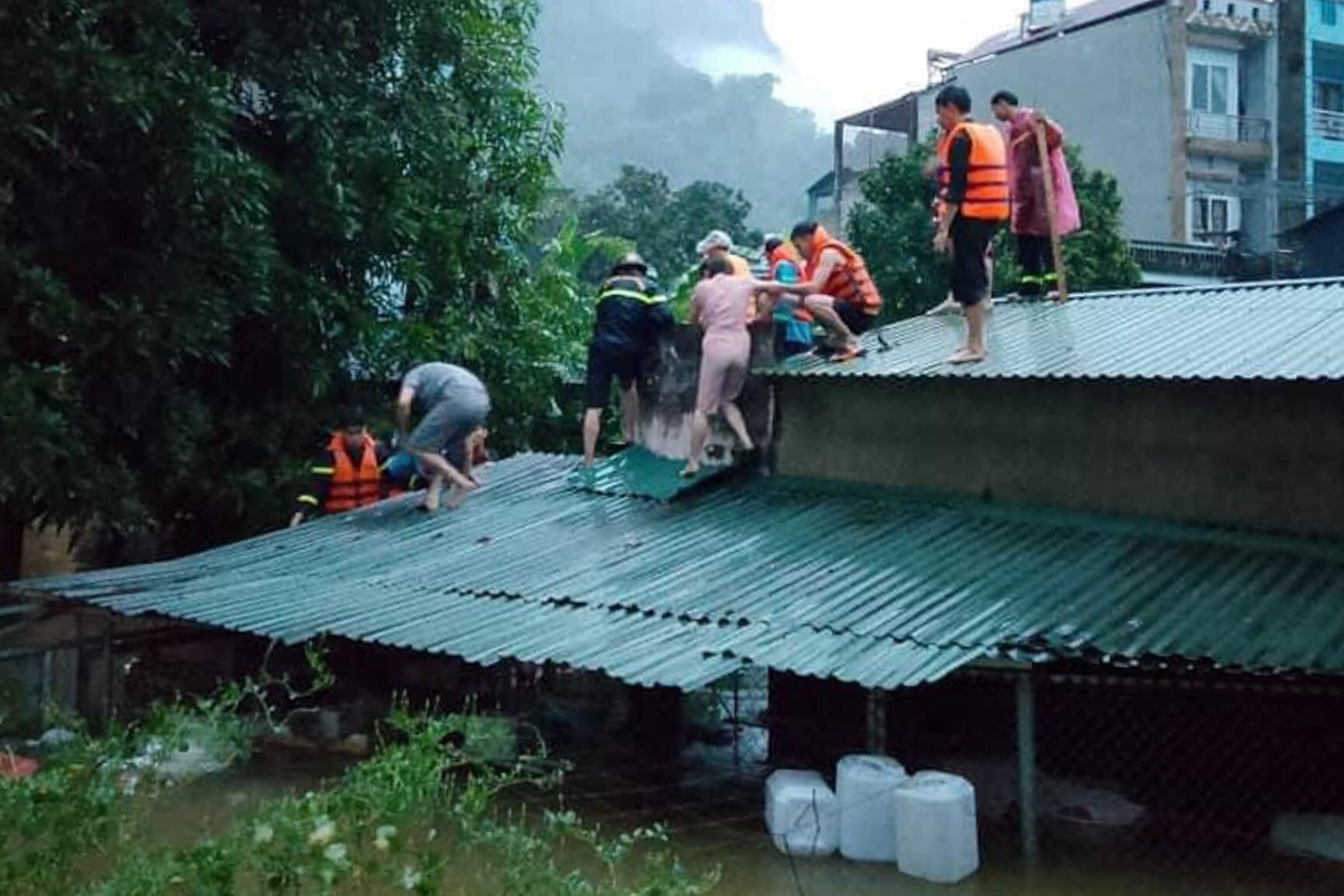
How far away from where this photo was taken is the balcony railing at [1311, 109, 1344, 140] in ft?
84.8

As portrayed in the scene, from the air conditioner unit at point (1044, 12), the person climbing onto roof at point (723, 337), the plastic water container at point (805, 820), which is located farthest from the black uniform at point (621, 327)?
the air conditioner unit at point (1044, 12)

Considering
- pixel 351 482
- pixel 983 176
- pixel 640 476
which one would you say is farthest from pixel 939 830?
pixel 351 482

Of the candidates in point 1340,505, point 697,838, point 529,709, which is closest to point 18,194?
point 529,709

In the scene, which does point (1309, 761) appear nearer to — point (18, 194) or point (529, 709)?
point (529, 709)

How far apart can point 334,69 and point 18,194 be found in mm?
3467

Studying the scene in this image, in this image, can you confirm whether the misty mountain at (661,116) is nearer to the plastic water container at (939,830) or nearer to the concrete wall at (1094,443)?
the concrete wall at (1094,443)

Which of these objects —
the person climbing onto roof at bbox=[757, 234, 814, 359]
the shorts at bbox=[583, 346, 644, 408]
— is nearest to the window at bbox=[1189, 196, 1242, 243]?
the person climbing onto roof at bbox=[757, 234, 814, 359]

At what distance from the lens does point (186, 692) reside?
11.1m

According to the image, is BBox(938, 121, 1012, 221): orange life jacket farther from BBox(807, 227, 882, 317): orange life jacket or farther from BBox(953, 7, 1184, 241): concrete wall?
BBox(953, 7, 1184, 241): concrete wall

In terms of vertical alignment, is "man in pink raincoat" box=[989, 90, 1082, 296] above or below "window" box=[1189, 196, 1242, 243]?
below

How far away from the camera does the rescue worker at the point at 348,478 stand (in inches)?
460

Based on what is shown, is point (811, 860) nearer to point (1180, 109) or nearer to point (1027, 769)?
point (1027, 769)

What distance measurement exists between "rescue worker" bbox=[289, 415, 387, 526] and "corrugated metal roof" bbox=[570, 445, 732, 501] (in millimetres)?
1818

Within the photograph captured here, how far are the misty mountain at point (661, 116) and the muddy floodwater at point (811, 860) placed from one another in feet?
181
